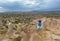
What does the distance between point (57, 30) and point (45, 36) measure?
1.07 meters

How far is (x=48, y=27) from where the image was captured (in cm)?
1220

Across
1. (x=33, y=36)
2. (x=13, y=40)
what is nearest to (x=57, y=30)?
(x=33, y=36)

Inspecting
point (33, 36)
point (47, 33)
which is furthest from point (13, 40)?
point (47, 33)

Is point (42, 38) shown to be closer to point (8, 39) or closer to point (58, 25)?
point (58, 25)

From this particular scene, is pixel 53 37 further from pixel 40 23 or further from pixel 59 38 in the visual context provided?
pixel 40 23

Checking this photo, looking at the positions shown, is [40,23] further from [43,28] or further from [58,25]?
[58,25]

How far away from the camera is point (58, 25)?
12078 mm

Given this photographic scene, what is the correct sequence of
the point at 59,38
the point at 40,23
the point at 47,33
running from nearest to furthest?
the point at 59,38 < the point at 47,33 < the point at 40,23

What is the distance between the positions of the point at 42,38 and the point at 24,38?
1.49m

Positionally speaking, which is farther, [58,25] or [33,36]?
[58,25]

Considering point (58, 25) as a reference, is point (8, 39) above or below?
below

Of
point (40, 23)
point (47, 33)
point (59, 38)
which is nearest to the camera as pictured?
point (59, 38)

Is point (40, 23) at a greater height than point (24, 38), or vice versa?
point (40, 23)

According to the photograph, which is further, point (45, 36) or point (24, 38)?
point (24, 38)
